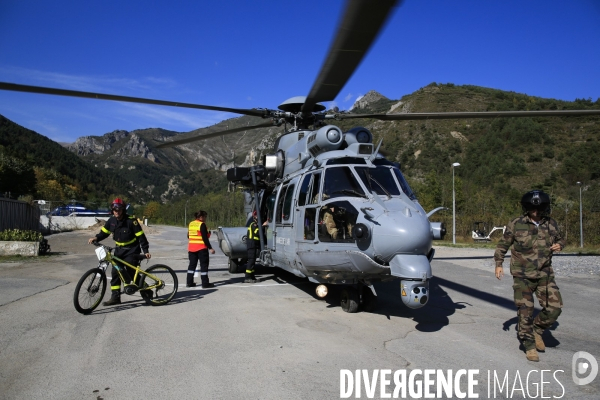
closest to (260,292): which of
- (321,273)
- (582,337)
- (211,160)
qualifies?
(321,273)

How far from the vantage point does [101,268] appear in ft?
23.6

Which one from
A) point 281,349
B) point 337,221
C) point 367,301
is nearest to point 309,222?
point 337,221

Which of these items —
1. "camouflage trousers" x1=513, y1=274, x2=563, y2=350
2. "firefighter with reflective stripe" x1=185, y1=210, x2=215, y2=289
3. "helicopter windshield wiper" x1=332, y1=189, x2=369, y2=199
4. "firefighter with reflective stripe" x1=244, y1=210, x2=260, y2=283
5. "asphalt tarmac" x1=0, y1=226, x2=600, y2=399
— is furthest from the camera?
"firefighter with reflective stripe" x1=244, y1=210, x2=260, y2=283

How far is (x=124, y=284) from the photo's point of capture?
288 inches

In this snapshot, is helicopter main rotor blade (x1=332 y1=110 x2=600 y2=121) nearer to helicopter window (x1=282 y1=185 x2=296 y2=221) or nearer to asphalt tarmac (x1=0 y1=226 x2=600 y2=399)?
helicopter window (x1=282 y1=185 x2=296 y2=221)

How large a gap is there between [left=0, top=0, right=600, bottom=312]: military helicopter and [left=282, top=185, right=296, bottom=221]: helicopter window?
2cm

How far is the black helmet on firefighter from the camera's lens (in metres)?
4.88

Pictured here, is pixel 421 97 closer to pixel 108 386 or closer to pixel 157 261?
pixel 157 261

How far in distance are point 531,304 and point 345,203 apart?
265 centimetres

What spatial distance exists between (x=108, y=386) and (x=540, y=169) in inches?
2032

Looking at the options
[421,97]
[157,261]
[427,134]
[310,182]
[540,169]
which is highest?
[421,97]

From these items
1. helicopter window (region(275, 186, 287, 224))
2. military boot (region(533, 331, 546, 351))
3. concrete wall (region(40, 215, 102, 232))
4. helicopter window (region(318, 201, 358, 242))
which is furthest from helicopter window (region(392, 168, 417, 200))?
concrete wall (region(40, 215, 102, 232))

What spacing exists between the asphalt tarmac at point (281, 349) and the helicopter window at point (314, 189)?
180 centimetres

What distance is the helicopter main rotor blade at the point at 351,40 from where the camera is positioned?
3.02 m
